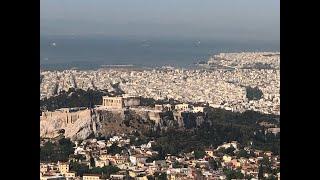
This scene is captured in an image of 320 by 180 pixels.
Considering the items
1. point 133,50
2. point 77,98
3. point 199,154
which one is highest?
point 133,50

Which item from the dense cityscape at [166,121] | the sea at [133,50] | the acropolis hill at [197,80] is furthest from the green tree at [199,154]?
the sea at [133,50]

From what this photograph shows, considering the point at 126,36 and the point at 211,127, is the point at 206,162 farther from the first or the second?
the point at 126,36

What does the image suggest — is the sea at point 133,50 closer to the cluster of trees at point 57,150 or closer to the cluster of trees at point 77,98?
the cluster of trees at point 77,98

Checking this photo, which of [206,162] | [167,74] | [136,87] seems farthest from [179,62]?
[206,162]

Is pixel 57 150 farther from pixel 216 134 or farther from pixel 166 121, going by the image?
pixel 216 134

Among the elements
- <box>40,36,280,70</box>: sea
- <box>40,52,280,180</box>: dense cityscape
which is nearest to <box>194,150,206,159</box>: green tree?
<box>40,52,280,180</box>: dense cityscape

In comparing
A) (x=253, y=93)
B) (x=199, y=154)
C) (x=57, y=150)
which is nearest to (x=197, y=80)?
(x=253, y=93)
